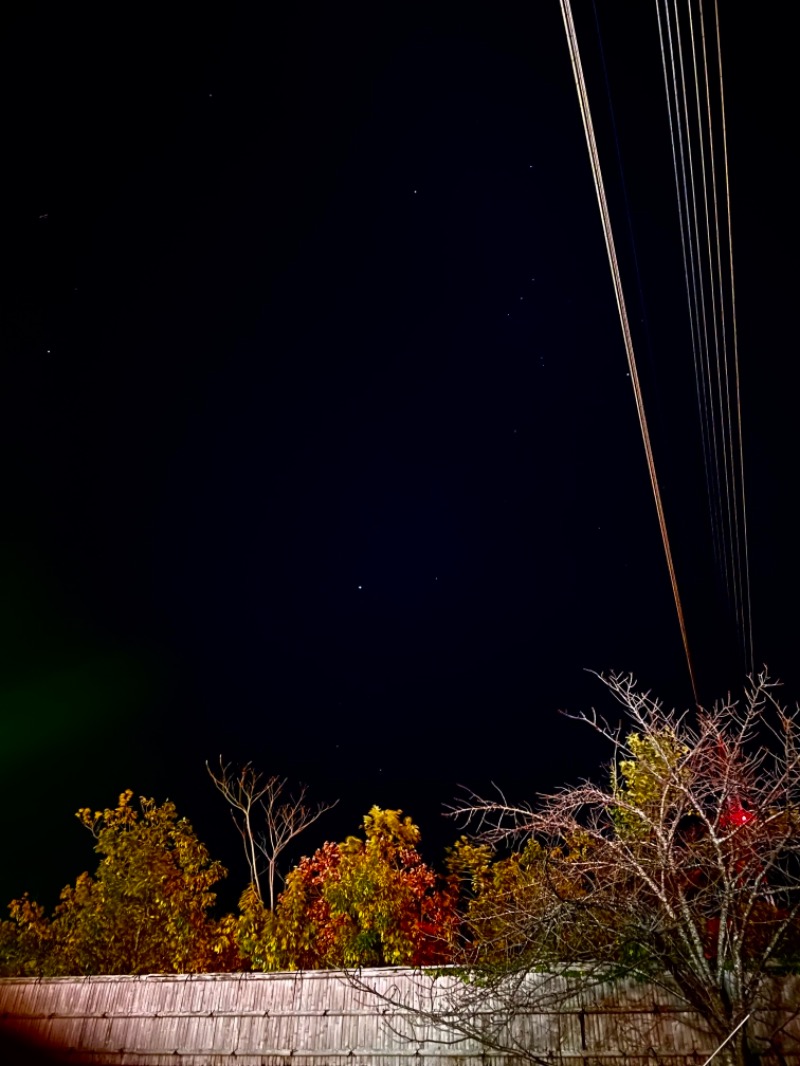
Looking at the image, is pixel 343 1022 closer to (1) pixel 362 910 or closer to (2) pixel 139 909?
(1) pixel 362 910

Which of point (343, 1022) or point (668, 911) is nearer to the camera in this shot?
point (668, 911)

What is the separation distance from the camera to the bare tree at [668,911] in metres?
7.17

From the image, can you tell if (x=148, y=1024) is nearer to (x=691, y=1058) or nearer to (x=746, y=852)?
(x=691, y=1058)

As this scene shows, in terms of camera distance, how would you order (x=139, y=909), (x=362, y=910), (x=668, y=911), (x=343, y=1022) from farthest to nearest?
1. (x=139, y=909)
2. (x=362, y=910)
3. (x=343, y=1022)
4. (x=668, y=911)

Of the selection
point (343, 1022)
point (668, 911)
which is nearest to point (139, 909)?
point (343, 1022)

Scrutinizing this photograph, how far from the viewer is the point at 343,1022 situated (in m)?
9.22

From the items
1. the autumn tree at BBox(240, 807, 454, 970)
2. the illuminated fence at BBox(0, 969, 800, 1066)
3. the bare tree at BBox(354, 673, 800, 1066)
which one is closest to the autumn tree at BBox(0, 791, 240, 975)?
the autumn tree at BBox(240, 807, 454, 970)

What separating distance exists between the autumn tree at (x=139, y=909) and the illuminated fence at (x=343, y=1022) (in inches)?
235

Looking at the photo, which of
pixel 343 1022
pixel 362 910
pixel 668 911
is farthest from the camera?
pixel 362 910

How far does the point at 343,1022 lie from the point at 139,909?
9.53 metres

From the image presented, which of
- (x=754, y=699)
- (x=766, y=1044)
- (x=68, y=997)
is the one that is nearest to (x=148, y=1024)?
(x=68, y=997)

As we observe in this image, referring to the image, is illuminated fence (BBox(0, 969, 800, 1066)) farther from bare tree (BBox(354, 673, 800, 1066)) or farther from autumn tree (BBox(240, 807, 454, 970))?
autumn tree (BBox(240, 807, 454, 970))

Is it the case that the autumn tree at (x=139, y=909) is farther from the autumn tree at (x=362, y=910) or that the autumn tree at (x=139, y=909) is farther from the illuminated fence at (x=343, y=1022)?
the illuminated fence at (x=343, y=1022)

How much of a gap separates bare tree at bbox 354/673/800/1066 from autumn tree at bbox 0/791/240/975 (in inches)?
381
